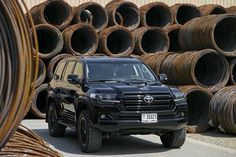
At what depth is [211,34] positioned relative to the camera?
574 inches

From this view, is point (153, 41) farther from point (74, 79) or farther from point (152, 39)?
point (74, 79)

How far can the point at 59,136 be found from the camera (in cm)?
1231

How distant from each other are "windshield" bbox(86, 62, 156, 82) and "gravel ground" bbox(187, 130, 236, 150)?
82.6 inches

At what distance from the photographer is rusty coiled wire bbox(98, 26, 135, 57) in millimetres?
17219

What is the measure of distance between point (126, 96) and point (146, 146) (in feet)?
5.19

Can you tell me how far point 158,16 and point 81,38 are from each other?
3.49 metres

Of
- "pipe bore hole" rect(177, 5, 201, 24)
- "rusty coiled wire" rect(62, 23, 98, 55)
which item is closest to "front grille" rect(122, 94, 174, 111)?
"rusty coiled wire" rect(62, 23, 98, 55)

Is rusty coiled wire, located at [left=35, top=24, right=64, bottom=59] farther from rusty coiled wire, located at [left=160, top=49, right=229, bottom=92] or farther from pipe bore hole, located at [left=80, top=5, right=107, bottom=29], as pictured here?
rusty coiled wire, located at [left=160, top=49, right=229, bottom=92]

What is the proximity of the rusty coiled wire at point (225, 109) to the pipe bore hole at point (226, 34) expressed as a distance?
3.01 m

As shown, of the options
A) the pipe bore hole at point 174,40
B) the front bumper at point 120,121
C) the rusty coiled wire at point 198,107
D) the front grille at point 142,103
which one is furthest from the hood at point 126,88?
the pipe bore hole at point 174,40

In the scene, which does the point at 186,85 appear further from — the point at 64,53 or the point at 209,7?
the point at 209,7

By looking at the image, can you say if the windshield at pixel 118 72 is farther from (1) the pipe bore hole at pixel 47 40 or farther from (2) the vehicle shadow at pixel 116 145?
(1) the pipe bore hole at pixel 47 40

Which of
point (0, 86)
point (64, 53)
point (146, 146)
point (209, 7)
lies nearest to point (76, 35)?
point (64, 53)

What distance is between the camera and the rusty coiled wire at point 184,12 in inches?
771
